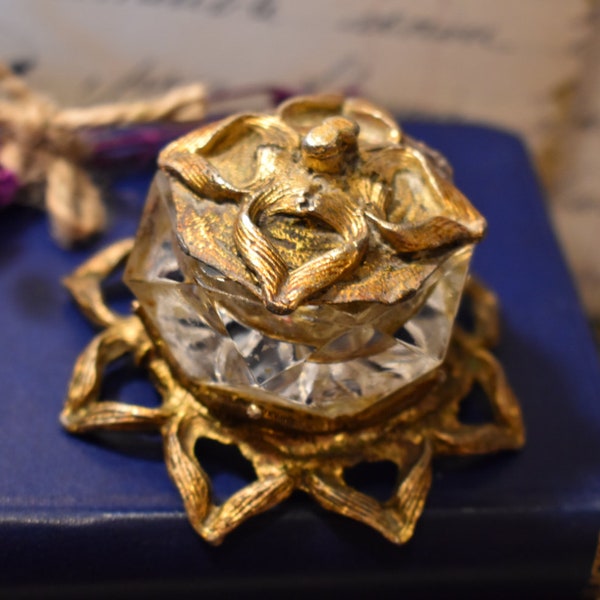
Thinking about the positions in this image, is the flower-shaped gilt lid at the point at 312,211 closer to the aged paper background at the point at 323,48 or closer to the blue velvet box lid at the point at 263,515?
the blue velvet box lid at the point at 263,515

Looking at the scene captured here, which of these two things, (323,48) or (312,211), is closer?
(312,211)

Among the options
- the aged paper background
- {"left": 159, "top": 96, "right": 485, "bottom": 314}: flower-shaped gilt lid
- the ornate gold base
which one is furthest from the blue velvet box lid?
the aged paper background

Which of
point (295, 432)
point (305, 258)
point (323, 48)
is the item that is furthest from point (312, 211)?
point (323, 48)

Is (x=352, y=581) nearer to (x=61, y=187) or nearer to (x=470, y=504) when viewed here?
(x=470, y=504)

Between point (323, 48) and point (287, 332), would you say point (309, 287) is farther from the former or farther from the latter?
point (323, 48)

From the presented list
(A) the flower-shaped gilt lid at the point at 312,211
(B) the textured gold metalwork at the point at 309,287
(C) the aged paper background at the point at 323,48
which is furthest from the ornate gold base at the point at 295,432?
(C) the aged paper background at the point at 323,48
